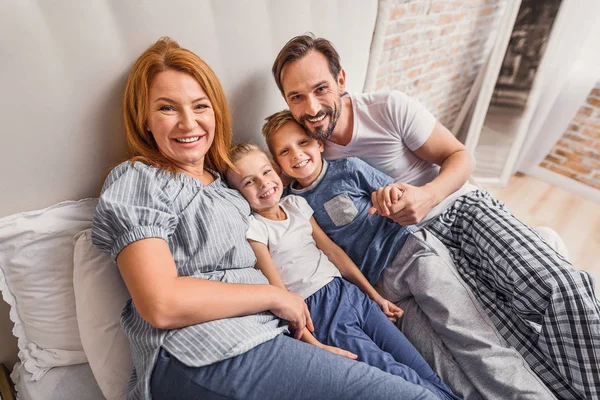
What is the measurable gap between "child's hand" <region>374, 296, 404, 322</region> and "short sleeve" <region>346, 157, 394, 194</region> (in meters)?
0.43

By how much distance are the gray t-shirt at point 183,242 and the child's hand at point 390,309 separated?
0.43 metres

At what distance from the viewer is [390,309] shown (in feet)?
4.34

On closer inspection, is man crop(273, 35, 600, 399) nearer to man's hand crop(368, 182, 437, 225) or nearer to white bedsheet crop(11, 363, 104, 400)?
man's hand crop(368, 182, 437, 225)

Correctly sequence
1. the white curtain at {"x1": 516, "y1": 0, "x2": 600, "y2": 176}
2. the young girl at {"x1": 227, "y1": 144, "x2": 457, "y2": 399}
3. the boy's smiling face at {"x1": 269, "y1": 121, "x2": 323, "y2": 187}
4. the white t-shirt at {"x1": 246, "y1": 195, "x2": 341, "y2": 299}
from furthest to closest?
the white curtain at {"x1": 516, "y1": 0, "x2": 600, "y2": 176}, the boy's smiling face at {"x1": 269, "y1": 121, "x2": 323, "y2": 187}, the white t-shirt at {"x1": 246, "y1": 195, "x2": 341, "y2": 299}, the young girl at {"x1": 227, "y1": 144, "x2": 457, "y2": 399}

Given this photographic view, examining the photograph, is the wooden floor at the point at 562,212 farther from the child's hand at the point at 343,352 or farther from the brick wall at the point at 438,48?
the child's hand at the point at 343,352

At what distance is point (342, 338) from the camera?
3.73ft

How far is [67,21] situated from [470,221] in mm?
1487

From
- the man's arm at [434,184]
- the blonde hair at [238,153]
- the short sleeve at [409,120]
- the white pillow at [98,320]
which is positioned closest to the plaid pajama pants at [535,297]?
the man's arm at [434,184]

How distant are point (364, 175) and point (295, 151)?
0.30 metres

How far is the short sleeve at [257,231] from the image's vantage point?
3.98 feet

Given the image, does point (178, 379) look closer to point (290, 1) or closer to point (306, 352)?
point (306, 352)

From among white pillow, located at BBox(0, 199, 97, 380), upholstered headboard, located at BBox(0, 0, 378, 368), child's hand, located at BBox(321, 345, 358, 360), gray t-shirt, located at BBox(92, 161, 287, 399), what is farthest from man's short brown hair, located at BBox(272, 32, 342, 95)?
child's hand, located at BBox(321, 345, 358, 360)

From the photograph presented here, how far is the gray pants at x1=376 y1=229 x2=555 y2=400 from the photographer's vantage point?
3.46 feet

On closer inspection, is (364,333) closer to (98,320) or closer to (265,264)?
(265,264)
